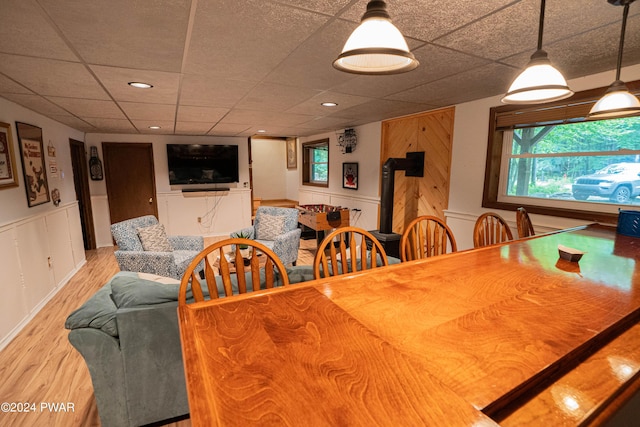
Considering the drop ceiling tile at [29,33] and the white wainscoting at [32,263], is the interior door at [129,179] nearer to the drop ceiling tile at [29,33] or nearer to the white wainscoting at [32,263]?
the white wainscoting at [32,263]

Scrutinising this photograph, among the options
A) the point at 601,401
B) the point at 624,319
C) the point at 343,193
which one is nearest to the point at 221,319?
the point at 601,401

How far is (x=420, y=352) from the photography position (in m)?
0.76

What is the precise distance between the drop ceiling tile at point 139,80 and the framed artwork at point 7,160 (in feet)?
3.21

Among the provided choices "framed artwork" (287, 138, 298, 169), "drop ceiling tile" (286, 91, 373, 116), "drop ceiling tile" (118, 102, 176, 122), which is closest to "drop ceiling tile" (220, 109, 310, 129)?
"drop ceiling tile" (286, 91, 373, 116)

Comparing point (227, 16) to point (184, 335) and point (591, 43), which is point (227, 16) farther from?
point (591, 43)

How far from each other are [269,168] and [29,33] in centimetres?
730

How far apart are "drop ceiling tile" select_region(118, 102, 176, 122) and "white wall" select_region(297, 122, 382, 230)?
2.78 metres

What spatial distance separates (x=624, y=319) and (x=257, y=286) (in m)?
1.32

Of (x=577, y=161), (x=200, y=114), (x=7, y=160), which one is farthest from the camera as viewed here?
(x=200, y=114)

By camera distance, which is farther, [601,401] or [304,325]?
[304,325]

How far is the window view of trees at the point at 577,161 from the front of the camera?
7.55 feet

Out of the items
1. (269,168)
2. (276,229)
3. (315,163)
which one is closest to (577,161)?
(276,229)

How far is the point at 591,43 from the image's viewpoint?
1.76 meters

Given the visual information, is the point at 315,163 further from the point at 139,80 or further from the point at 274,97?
the point at 139,80
